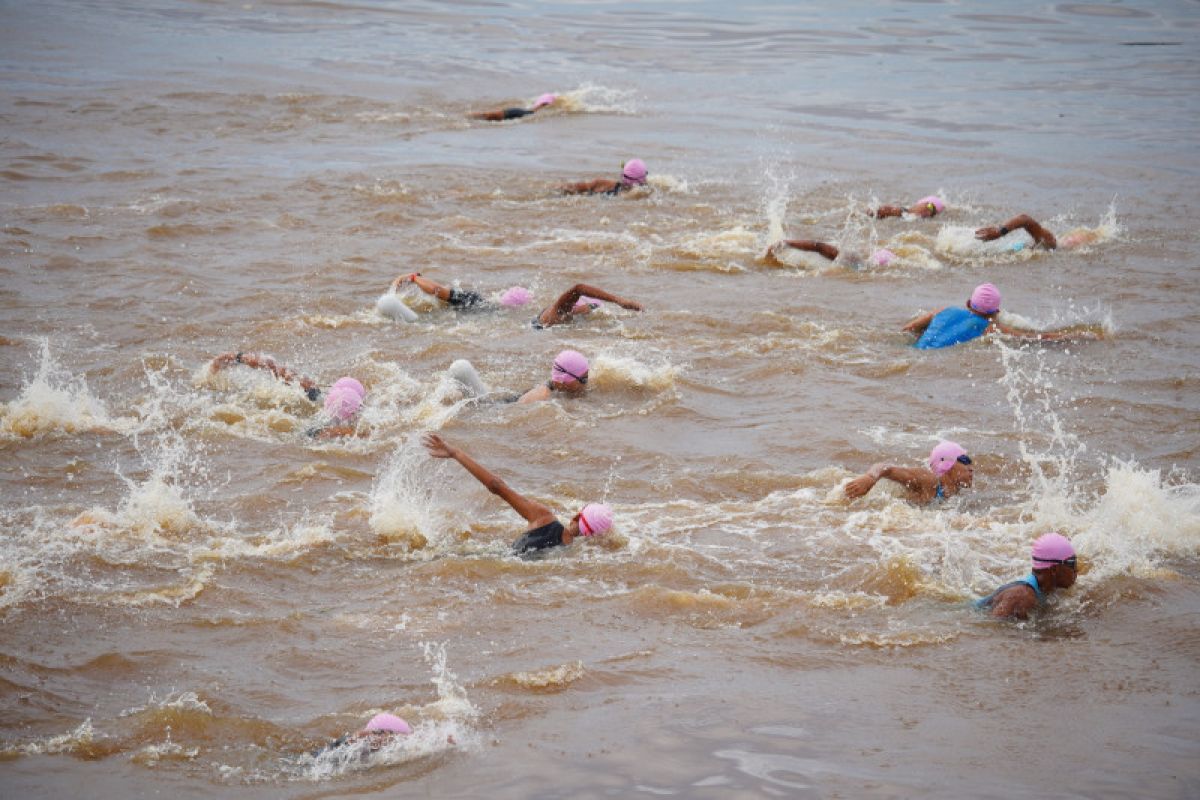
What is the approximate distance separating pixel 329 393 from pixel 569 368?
2.20 metres

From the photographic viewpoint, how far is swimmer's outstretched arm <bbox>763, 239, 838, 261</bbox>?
16641 millimetres

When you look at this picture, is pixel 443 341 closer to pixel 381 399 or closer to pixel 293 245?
pixel 381 399

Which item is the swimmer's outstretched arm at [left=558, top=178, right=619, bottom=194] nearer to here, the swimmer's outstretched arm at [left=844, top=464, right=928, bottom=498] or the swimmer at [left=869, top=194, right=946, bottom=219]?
the swimmer at [left=869, top=194, right=946, bottom=219]

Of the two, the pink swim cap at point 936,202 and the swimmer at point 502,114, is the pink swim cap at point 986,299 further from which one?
the swimmer at point 502,114

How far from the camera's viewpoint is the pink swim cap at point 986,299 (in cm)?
1397

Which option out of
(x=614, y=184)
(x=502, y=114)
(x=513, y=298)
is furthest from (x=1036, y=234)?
(x=502, y=114)

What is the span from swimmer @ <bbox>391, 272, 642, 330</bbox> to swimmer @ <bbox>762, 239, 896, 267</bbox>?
94.4 inches

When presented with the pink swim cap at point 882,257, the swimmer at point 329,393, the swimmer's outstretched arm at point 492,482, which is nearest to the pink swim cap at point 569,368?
the swimmer at point 329,393

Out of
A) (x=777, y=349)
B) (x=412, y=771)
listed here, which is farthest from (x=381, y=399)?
(x=412, y=771)

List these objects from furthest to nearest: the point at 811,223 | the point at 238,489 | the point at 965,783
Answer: the point at 811,223 < the point at 238,489 < the point at 965,783

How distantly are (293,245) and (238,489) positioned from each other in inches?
297

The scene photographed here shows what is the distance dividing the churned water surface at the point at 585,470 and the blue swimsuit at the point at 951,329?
0.21 m

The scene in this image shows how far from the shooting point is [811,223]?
62.4ft

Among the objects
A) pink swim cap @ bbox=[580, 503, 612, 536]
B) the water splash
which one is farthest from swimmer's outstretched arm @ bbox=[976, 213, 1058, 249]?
the water splash
